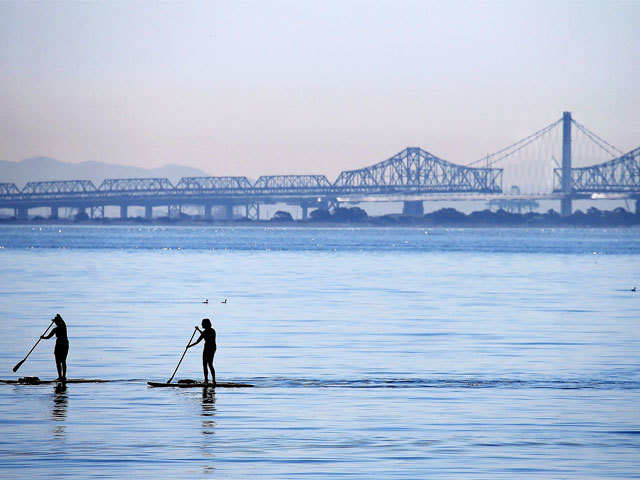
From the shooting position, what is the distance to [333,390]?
20750 mm

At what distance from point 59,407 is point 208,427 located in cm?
266

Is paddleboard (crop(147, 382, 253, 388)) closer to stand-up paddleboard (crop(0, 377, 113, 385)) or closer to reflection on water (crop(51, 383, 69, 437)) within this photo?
stand-up paddleboard (crop(0, 377, 113, 385))

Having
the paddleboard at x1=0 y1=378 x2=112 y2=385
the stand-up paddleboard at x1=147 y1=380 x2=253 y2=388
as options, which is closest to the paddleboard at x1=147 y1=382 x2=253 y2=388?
the stand-up paddleboard at x1=147 y1=380 x2=253 y2=388

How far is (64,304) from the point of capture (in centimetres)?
4222

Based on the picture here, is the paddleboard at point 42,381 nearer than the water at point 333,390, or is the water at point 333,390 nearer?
the water at point 333,390

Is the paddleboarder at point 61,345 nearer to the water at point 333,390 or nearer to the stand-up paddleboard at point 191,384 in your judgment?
the water at point 333,390

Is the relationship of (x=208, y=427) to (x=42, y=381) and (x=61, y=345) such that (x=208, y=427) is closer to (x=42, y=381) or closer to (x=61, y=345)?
(x=61, y=345)

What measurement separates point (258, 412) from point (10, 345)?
35.9ft

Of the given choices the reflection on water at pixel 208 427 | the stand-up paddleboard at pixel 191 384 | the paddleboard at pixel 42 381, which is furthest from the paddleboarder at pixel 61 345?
the reflection on water at pixel 208 427

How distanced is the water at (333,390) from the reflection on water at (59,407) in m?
0.04

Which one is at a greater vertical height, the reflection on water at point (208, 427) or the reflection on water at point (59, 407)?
the reflection on water at point (59, 407)

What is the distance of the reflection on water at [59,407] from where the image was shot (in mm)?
16219

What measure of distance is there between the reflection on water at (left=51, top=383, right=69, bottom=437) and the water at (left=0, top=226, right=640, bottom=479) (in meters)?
0.04

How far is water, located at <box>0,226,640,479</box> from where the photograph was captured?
14.5m
